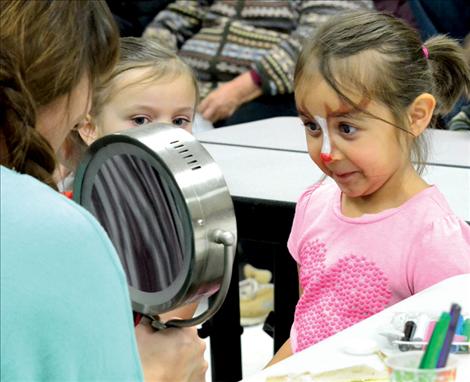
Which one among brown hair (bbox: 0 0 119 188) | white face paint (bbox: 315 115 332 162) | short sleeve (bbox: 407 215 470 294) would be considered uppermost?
brown hair (bbox: 0 0 119 188)

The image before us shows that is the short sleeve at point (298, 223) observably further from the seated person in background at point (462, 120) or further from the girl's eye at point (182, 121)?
the seated person in background at point (462, 120)

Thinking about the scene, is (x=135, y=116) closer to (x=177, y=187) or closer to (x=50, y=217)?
(x=177, y=187)

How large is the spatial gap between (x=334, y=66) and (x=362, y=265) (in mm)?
354

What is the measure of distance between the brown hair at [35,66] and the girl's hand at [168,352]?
9.4 inches

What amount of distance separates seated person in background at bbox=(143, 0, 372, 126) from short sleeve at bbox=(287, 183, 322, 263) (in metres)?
1.75

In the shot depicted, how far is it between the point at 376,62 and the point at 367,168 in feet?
0.62

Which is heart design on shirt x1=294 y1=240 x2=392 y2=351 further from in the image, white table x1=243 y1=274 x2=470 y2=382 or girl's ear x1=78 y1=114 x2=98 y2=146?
girl's ear x1=78 y1=114 x2=98 y2=146

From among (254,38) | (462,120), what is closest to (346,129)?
(462,120)

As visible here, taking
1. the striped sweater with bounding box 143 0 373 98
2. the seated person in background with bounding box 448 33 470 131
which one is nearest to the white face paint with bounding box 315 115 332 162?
the seated person in background with bounding box 448 33 470 131

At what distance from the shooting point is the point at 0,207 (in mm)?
848

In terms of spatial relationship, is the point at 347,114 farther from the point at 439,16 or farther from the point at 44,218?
the point at 439,16

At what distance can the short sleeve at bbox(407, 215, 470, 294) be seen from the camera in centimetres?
A: 170

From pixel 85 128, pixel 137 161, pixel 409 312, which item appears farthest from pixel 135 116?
pixel 137 161

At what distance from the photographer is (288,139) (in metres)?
2.92
